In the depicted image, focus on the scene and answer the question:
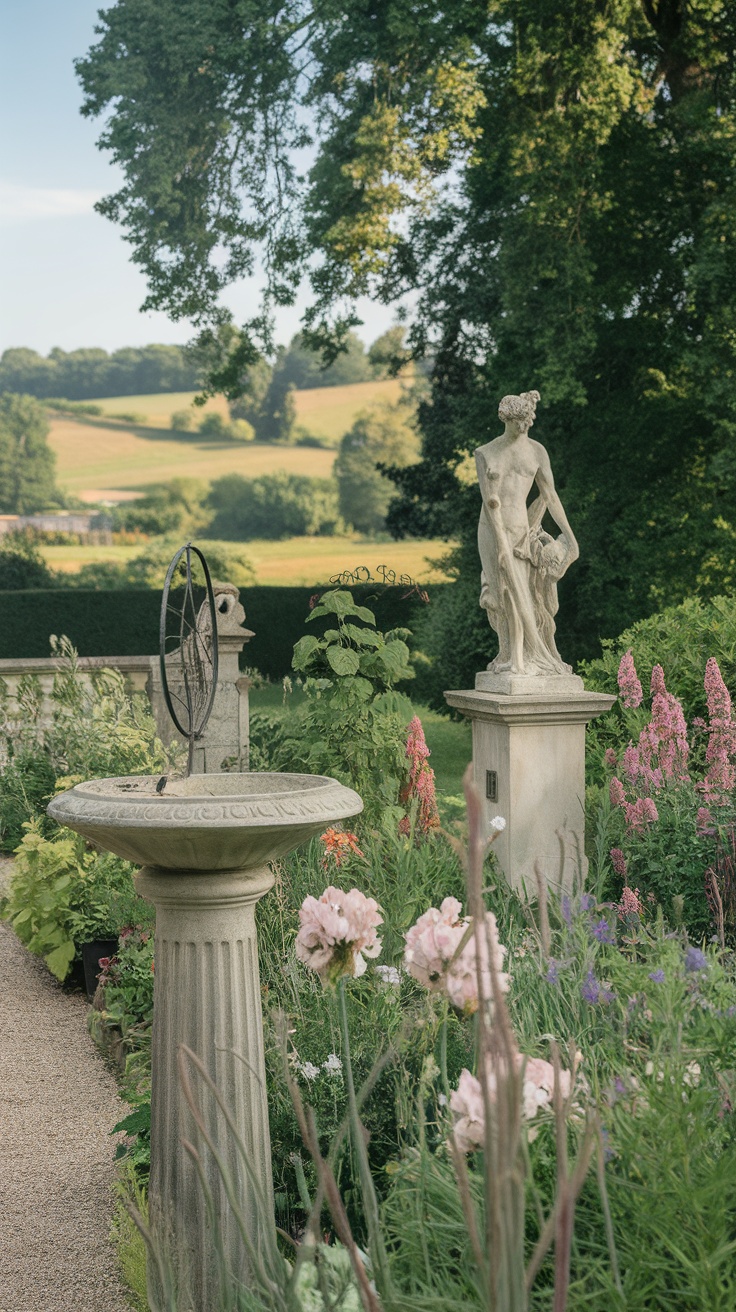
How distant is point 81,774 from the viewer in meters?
6.73

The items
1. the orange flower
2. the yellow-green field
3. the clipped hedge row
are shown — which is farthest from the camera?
the yellow-green field

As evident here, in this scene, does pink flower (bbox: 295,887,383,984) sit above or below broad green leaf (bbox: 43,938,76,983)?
above

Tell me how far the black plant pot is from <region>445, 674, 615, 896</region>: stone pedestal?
1.78 metres

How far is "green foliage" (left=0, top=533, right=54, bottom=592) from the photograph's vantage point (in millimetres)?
23031

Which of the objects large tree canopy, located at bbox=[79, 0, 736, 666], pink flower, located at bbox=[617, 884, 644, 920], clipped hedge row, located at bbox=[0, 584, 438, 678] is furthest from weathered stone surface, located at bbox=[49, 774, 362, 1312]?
clipped hedge row, located at bbox=[0, 584, 438, 678]

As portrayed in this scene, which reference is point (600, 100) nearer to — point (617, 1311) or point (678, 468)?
point (678, 468)

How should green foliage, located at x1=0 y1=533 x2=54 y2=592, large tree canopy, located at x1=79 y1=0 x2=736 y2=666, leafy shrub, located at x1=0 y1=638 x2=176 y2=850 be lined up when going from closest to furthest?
leafy shrub, located at x1=0 y1=638 x2=176 y2=850 → large tree canopy, located at x1=79 y1=0 x2=736 y2=666 → green foliage, located at x1=0 y1=533 x2=54 y2=592

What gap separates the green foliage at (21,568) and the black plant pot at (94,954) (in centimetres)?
1869

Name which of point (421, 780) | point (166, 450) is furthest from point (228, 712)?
point (166, 450)

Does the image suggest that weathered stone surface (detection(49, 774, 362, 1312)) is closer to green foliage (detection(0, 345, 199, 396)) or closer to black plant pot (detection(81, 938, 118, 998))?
black plant pot (detection(81, 938, 118, 998))

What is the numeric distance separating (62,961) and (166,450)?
27.6 metres

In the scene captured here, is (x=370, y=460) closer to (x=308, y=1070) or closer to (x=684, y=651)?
(x=684, y=651)

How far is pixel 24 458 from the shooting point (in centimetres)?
2870

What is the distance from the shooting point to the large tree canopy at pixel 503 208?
12.5 metres
